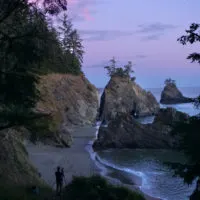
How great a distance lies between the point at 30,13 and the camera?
44.0 feet

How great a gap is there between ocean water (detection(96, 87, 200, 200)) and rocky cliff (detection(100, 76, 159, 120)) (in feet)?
192

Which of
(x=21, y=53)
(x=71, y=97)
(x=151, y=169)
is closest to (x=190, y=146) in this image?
(x=21, y=53)

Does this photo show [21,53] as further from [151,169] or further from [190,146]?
[151,169]

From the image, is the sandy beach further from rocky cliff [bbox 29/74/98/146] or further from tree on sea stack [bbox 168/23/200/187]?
rocky cliff [bbox 29/74/98/146]

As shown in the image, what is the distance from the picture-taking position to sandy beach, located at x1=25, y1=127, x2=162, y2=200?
107 ft

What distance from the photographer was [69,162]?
128 ft

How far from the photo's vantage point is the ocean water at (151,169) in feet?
98.9

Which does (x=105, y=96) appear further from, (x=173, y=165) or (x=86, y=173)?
(x=173, y=165)

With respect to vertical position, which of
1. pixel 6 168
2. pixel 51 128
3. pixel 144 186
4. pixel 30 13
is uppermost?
pixel 30 13

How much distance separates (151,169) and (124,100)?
7964 cm

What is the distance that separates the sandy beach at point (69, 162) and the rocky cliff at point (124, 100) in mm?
58136

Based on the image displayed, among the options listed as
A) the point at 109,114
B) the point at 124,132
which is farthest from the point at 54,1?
the point at 109,114

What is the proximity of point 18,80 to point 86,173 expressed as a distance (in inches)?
914

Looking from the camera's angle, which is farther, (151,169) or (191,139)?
(151,169)
